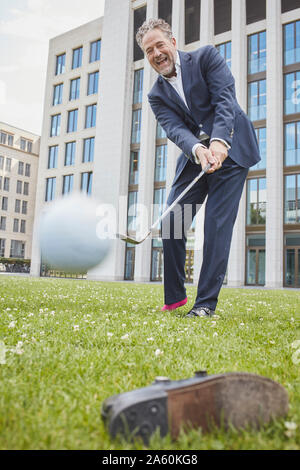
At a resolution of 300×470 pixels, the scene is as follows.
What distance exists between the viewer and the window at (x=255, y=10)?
29969 millimetres

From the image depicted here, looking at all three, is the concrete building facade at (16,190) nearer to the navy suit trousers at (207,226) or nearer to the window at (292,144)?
the window at (292,144)

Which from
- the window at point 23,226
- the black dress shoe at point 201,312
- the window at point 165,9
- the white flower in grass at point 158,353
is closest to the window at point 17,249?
the window at point 23,226

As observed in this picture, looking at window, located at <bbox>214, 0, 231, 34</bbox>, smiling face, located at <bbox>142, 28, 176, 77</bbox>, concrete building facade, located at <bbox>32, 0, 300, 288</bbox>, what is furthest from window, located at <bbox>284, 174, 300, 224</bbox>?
smiling face, located at <bbox>142, 28, 176, 77</bbox>

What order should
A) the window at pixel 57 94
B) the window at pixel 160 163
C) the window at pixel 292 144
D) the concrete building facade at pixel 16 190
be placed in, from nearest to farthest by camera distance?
the window at pixel 292 144 → the window at pixel 160 163 → the window at pixel 57 94 → the concrete building facade at pixel 16 190

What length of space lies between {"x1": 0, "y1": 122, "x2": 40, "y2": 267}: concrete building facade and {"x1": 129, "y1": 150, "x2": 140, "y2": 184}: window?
129 ft

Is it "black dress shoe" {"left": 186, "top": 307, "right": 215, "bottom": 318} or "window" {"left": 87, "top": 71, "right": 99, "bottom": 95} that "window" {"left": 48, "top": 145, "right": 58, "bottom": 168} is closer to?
"window" {"left": 87, "top": 71, "right": 99, "bottom": 95}

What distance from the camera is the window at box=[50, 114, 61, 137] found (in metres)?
41.2

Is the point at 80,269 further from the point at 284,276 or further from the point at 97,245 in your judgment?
the point at 284,276

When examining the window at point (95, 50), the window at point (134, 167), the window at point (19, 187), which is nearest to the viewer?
the window at point (134, 167)

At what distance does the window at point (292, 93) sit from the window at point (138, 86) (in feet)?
42.7

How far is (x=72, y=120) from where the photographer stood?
131ft

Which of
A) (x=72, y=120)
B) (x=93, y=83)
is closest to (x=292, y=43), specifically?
(x=93, y=83)

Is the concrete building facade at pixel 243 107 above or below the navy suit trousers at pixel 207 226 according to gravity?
above
